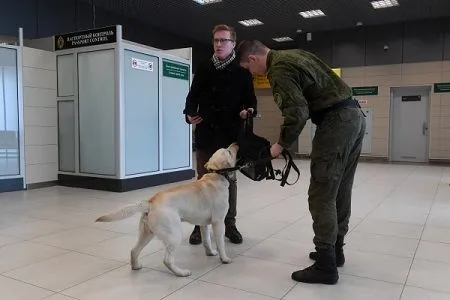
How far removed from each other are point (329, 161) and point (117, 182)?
4124 millimetres

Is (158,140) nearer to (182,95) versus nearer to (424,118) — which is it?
(182,95)

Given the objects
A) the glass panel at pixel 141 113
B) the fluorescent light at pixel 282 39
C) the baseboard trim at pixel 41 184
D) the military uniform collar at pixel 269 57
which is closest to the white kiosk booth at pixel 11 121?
the baseboard trim at pixel 41 184

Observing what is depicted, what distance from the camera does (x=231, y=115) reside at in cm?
323

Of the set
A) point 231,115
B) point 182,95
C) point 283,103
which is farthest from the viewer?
point 182,95

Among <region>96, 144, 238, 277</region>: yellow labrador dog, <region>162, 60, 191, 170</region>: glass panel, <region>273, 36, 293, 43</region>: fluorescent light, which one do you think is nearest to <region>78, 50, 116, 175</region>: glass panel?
<region>162, 60, 191, 170</region>: glass panel

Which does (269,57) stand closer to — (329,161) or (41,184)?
(329,161)

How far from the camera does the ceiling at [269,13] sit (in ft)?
30.8

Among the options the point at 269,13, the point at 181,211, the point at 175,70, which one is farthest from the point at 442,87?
the point at 181,211

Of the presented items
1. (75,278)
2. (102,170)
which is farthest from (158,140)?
(75,278)

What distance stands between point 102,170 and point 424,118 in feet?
30.8

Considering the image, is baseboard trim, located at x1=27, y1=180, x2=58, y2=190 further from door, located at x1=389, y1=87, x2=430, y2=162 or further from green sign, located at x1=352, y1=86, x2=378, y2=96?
door, located at x1=389, y1=87, x2=430, y2=162

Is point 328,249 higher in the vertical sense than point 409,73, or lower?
lower

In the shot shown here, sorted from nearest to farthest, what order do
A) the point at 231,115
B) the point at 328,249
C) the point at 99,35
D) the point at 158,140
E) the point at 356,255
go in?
the point at 328,249 < the point at 356,255 < the point at 231,115 < the point at 99,35 < the point at 158,140

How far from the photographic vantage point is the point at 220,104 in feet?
10.6
